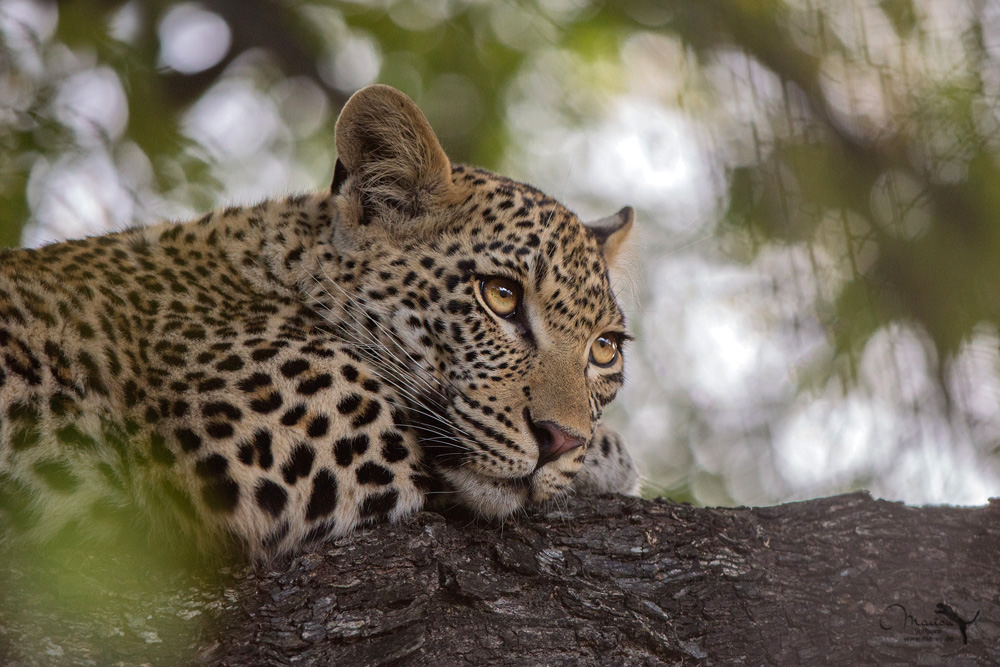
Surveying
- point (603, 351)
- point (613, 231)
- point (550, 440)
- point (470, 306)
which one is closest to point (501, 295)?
point (470, 306)

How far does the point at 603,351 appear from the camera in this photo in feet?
16.4

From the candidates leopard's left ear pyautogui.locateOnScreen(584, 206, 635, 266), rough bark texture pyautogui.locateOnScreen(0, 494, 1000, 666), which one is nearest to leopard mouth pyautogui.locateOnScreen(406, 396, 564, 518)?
rough bark texture pyautogui.locateOnScreen(0, 494, 1000, 666)

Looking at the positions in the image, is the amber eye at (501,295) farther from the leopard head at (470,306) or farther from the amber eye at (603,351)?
the amber eye at (603,351)

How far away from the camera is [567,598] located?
3.51m

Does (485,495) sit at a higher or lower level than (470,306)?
lower

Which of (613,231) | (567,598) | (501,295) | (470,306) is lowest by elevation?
(567,598)

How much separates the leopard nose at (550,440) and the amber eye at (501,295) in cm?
68

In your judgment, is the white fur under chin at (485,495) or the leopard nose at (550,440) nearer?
the white fur under chin at (485,495)

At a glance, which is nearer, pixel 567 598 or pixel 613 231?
pixel 567 598

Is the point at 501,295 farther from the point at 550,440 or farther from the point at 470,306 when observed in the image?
the point at 550,440

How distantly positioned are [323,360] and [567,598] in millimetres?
1521

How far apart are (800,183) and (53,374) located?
3.25 meters

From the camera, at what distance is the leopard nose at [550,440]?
4086 millimetres

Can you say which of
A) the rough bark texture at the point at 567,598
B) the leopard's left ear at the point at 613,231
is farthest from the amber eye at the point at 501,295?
the leopard's left ear at the point at 613,231
